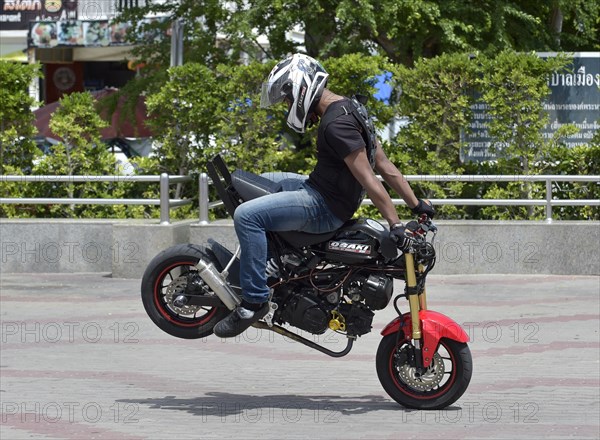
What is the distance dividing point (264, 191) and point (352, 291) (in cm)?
79

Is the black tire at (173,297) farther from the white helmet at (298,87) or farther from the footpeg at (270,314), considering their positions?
the white helmet at (298,87)

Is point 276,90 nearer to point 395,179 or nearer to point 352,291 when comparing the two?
point 395,179

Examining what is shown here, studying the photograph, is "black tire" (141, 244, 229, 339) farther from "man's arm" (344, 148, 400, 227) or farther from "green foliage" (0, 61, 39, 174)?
"green foliage" (0, 61, 39, 174)

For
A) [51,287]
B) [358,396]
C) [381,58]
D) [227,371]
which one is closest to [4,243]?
[51,287]

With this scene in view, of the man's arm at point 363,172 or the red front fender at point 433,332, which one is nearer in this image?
the man's arm at point 363,172

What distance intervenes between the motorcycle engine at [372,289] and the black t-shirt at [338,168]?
0.38 m

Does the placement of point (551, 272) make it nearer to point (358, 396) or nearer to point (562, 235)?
point (562, 235)

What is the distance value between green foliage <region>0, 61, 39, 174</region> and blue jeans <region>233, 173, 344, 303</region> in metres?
7.43

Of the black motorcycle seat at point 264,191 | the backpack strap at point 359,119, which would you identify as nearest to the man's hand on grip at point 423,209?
the backpack strap at point 359,119

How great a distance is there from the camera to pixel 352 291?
23.0 feet

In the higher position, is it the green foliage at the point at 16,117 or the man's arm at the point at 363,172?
the man's arm at the point at 363,172

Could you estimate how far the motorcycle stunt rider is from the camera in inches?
268

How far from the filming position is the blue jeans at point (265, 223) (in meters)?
6.86

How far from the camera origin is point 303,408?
7.18 metres
